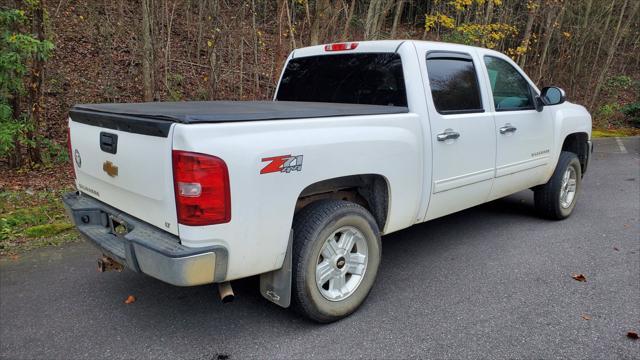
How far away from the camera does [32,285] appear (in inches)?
144

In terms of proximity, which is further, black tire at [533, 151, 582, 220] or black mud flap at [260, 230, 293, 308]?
black tire at [533, 151, 582, 220]

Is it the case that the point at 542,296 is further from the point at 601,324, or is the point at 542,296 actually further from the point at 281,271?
the point at 281,271

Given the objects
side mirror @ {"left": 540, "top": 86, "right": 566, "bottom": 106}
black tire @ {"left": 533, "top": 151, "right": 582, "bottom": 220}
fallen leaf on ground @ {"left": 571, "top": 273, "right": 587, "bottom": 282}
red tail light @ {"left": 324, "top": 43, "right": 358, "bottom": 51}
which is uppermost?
red tail light @ {"left": 324, "top": 43, "right": 358, "bottom": 51}

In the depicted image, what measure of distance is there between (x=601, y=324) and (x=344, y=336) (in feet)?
5.82

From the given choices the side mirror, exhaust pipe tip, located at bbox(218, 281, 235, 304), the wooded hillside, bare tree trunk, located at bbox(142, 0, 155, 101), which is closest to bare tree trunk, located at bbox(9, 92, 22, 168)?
the wooded hillside

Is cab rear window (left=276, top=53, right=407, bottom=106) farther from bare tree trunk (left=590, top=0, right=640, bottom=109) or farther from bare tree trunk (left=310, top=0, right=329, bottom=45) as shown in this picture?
bare tree trunk (left=590, top=0, right=640, bottom=109)

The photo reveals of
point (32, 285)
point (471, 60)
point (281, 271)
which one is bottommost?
point (32, 285)

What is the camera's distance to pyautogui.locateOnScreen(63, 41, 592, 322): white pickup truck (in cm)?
236

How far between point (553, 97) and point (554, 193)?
1.12 meters

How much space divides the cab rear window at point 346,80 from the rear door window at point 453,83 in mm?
318

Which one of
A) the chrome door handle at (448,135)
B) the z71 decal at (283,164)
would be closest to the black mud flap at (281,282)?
the z71 decal at (283,164)

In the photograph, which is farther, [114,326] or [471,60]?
[471,60]

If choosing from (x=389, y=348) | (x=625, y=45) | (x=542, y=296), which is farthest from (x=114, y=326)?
(x=625, y=45)

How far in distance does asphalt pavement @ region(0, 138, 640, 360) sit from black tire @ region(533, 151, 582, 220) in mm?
599
